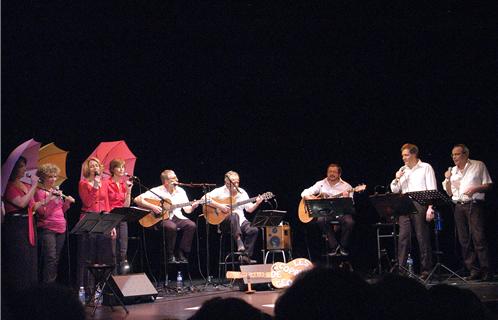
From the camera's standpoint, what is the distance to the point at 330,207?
9312mm

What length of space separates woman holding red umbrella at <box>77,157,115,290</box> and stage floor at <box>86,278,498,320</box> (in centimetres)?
60

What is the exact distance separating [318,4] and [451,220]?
417 cm

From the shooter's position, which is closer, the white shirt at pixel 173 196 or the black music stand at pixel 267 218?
the black music stand at pixel 267 218

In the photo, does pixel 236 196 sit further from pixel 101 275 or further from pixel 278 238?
pixel 101 275

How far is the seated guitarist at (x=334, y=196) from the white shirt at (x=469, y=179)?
5.29 feet

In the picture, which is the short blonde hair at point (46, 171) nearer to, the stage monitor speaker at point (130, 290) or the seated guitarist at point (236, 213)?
the stage monitor speaker at point (130, 290)

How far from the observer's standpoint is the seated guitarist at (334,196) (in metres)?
10.4

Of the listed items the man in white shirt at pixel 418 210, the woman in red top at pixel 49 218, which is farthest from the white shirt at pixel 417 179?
the woman in red top at pixel 49 218

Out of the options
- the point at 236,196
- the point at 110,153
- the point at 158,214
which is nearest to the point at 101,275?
the point at 110,153

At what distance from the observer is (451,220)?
11.1 metres

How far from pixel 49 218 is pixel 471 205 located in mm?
5521

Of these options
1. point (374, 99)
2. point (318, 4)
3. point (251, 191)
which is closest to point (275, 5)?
point (318, 4)

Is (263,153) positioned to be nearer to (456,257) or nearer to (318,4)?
(318,4)

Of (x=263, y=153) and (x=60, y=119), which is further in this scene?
(x=263, y=153)
